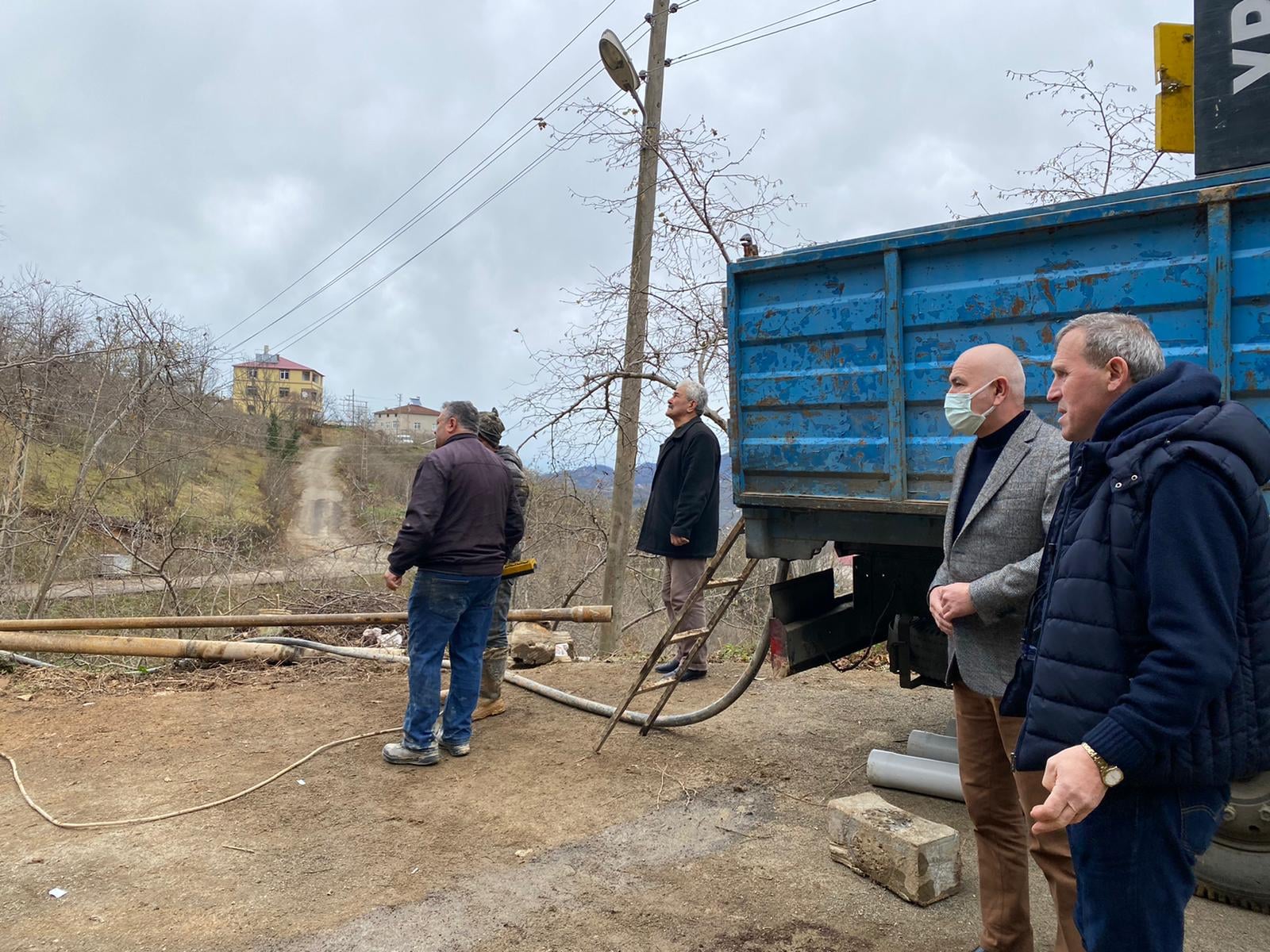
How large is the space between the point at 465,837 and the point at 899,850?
1.86 metres

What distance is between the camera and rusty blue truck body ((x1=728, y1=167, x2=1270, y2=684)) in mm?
2799

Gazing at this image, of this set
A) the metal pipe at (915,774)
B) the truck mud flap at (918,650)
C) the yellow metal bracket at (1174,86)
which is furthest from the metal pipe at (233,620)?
the yellow metal bracket at (1174,86)

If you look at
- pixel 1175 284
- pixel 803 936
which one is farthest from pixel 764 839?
pixel 1175 284

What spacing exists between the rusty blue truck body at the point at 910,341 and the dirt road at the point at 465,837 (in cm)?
A: 90

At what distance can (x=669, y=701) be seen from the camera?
235 inches

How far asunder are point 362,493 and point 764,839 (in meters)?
13.1

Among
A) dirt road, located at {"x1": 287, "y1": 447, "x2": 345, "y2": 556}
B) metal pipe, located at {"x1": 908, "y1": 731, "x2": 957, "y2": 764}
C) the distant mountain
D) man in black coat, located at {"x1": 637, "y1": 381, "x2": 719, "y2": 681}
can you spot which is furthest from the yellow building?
metal pipe, located at {"x1": 908, "y1": 731, "x2": 957, "y2": 764}

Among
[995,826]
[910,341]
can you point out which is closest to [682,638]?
[910,341]

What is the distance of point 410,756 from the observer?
4.76m

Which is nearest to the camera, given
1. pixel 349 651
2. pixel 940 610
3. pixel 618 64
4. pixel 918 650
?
pixel 940 610

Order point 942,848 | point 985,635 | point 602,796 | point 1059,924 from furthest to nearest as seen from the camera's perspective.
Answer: point 602,796 → point 942,848 → point 985,635 → point 1059,924

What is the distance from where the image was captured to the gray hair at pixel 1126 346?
6.15ft

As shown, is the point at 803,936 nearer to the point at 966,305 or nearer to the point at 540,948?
the point at 540,948

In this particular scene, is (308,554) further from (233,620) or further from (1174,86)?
(1174,86)
